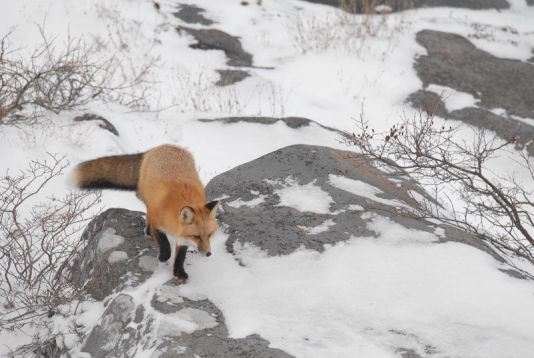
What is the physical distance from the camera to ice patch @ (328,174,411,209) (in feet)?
18.1

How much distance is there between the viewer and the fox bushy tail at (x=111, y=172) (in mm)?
5301

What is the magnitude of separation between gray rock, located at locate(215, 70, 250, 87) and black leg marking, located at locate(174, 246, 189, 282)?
25.4 ft

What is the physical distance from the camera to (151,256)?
468 cm

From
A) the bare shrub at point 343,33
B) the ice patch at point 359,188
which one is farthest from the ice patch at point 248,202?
the bare shrub at point 343,33

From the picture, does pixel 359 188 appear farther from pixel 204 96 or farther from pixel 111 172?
pixel 204 96

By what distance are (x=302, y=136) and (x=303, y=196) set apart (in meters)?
3.48

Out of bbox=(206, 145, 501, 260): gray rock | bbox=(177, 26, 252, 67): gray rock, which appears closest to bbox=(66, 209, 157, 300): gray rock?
bbox=(206, 145, 501, 260): gray rock

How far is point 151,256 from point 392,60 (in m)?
9.26

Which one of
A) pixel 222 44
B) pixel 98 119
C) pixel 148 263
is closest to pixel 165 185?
pixel 148 263

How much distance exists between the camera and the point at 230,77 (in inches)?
464

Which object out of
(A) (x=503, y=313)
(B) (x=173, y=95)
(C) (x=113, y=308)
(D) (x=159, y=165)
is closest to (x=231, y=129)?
(B) (x=173, y=95)

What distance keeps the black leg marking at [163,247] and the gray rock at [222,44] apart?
28.3ft

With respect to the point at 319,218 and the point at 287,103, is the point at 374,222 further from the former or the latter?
the point at 287,103

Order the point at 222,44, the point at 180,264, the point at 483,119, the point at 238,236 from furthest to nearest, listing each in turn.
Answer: the point at 222,44, the point at 483,119, the point at 238,236, the point at 180,264
